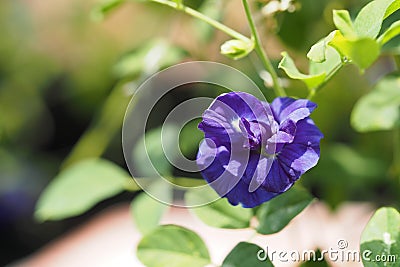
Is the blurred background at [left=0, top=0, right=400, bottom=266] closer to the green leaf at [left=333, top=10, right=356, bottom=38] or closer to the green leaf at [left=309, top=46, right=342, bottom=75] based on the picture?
the green leaf at [left=309, top=46, right=342, bottom=75]

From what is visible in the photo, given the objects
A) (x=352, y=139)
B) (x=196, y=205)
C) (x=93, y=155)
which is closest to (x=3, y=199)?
(x=93, y=155)

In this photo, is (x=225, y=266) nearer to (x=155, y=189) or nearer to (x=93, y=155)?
(x=155, y=189)

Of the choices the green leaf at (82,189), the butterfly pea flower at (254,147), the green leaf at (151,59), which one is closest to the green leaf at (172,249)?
the butterfly pea flower at (254,147)

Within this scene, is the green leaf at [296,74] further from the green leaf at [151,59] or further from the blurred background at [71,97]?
the blurred background at [71,97]

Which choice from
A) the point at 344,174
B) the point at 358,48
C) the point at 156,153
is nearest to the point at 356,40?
the point at 358,48

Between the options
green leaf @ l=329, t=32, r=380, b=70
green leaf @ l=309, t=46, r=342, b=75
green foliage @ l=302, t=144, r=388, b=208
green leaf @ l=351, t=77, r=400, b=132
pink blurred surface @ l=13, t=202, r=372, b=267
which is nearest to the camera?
green leaf @ l=329, t=32, r=380, b=70

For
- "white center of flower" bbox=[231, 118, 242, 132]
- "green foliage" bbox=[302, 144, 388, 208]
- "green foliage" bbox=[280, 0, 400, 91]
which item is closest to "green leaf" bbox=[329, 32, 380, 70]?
"green foliage" bbox=[280, 0, 400, 91]
